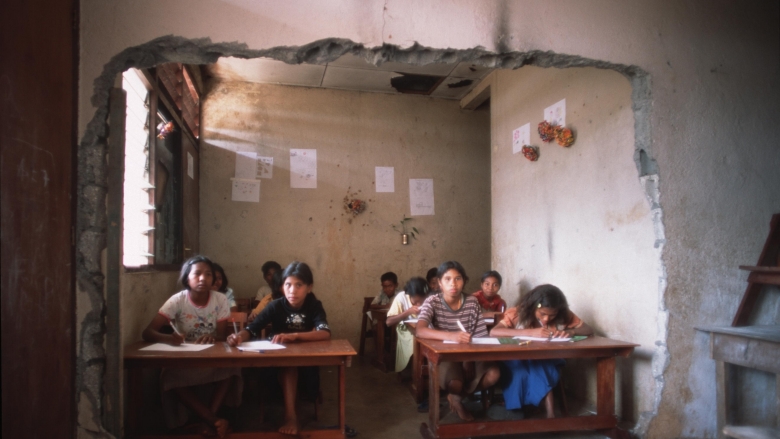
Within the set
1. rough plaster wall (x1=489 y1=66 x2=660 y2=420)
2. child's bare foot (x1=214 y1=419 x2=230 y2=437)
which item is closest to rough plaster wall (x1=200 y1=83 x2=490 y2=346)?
rough plaster wall (x1=489 y1=66 x2=660 y2=420)

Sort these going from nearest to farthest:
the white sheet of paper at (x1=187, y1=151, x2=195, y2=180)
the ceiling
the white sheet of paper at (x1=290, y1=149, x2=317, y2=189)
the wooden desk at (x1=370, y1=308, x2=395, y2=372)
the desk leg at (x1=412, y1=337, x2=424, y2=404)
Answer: the desk leg at (x1=412, y1=337, x2=424, y2=404), the wooden desk at (x1=370, y1=308, x2=395, y2=372), the white sheet of paper at (x1=187, y1=151, x2=195, y2=180), the ceiling, the white sheet of paper at (x1=290, y1=149, x2=317, y2=189)

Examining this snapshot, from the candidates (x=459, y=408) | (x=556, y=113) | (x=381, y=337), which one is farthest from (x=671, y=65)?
(x=381, y=337)

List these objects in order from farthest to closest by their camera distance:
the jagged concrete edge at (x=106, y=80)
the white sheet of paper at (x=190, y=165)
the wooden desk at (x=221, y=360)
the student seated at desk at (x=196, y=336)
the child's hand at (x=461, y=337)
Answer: the white sheet of paper at (x=190, y=165) → the child's hand at (x=461, y=337) → the student seated at desk at (x=196, y=336) → the wooden desk at (x=221, y=360) → the jagged concrete edge at (x=106, y=80)

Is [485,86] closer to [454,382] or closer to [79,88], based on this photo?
[454,382]

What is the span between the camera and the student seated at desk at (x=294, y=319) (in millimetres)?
3166

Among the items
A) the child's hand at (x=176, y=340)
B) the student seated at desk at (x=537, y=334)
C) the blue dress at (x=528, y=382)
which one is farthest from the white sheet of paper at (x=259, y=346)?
the blue dress at (x=528, y=382)

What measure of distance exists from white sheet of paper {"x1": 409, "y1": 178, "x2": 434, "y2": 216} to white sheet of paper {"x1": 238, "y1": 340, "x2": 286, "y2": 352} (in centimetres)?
367

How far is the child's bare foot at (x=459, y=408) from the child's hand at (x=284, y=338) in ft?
3.75

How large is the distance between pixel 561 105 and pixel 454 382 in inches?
94.6

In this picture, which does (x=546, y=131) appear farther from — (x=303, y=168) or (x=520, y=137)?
(x=303, y=168)

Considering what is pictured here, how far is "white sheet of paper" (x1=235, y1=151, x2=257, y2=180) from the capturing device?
6039mm

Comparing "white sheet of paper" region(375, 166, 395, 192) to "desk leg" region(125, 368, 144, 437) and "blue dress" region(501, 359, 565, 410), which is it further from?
"desk leg" region(125, 368, 144, 437)

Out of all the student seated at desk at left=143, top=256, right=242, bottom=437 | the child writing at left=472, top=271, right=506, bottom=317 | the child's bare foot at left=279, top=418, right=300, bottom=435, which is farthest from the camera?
the child writing at left=472, top=271, right=506, bottom=317

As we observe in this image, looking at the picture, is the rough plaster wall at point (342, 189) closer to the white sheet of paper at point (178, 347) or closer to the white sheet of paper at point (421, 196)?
the white sheet of paper at point (421, 196)
